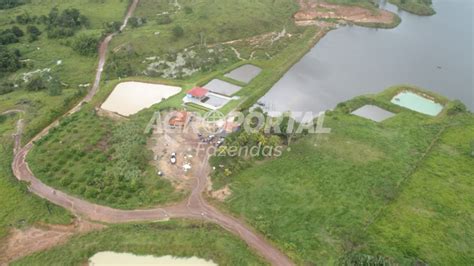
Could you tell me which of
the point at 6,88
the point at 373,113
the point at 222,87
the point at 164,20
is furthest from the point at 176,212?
the point at 164,20

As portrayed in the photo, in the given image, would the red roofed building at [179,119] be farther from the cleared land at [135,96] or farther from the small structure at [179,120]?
the cleared land at [135,96]

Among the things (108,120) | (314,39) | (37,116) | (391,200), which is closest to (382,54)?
(314,39)

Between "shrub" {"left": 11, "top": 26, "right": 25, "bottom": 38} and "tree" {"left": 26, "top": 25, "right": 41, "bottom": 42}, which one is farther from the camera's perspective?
"shrub" {"left": 11, "top": 26, "right": 25, "bottom": 38}

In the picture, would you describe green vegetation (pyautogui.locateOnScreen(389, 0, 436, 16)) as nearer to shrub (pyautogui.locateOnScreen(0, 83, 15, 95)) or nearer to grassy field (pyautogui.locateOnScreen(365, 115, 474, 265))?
grassy field (pyautogui.locateOnScreen(365, 115, 474, 265))

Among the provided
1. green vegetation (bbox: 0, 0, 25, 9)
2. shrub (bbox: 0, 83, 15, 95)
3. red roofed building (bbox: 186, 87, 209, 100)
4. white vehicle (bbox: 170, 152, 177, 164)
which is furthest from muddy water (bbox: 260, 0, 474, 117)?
green vegetation (bbox: 0, 0, 25, 9)

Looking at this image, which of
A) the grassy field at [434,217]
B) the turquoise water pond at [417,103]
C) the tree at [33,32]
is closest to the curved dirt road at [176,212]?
the grassy field at [434,217]

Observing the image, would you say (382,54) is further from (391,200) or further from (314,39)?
(391,200)
